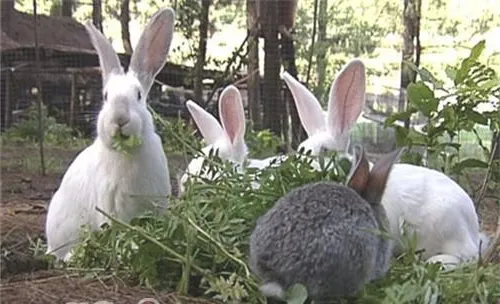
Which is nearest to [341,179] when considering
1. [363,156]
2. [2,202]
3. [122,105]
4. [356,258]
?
[363,156]

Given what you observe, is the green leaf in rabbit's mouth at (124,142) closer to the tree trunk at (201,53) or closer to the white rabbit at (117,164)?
the white rabbit at (117,164)

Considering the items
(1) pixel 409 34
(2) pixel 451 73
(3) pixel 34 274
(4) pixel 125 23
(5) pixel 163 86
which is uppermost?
(4) pixel 125 23

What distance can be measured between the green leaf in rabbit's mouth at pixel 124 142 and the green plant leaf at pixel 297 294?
1073mm

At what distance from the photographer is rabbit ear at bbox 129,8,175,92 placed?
289 centimetres

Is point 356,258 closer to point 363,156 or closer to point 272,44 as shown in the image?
point 363,156

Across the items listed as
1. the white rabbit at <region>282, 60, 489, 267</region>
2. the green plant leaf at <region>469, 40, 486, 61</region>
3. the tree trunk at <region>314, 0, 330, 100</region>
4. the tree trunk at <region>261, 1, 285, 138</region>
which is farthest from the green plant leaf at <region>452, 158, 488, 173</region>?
the tree trunk at <region>314, 0, 330, 100</region>

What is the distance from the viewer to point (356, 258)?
1658 millimetres

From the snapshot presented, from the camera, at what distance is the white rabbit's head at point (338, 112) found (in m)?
3.03

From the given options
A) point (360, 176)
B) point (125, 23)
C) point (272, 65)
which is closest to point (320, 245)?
point (360, 176)

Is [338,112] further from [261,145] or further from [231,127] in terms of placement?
[261,145]

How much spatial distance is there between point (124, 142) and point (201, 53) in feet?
18.5

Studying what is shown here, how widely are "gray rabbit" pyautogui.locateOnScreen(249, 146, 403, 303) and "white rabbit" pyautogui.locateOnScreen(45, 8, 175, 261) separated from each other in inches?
32.0

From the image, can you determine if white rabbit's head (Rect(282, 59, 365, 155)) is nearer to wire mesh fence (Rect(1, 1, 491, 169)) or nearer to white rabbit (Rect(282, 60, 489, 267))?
white rabbit (Rect(282, 60, 489, 267))

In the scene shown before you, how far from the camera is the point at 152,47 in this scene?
9.62 ft
